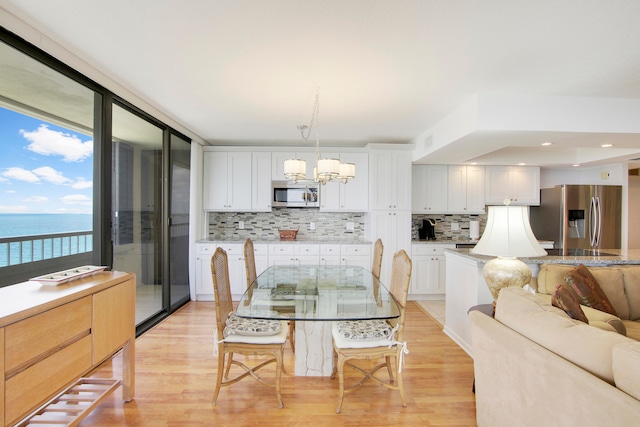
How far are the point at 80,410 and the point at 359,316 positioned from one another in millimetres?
1740

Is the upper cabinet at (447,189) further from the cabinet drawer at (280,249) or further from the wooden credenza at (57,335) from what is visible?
the wooden credenza at (57,335)

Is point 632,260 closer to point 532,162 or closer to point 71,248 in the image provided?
point 532,162

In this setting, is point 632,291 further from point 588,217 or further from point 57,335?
point 57,335

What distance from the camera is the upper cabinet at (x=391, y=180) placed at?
4684 millimetres

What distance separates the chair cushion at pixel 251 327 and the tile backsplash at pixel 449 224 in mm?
3599

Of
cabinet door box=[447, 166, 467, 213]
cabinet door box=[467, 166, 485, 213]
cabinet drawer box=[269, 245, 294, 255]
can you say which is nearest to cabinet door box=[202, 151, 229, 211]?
cabinet drawer box=[269, 245, 294, 255]

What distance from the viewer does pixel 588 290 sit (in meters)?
2.42

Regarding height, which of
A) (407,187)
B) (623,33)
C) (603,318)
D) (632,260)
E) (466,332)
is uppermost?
(623,33)

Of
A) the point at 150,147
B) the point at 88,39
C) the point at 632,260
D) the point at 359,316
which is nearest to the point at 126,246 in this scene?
the point at 150,147

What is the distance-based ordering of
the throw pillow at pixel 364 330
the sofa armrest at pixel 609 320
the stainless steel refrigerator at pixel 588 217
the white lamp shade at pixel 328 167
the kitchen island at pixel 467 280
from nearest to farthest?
the sofa armrest at pixel 609 320
the throw pillow at pixel 364 330
the white lamp shade at pixel 328 167
the kitchen island at pixel 467 280
the stainless steel refrigerator at pixel 588 217

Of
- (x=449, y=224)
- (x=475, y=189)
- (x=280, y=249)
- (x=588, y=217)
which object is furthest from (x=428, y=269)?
(x=588, y=217)

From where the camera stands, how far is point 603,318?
2.07m

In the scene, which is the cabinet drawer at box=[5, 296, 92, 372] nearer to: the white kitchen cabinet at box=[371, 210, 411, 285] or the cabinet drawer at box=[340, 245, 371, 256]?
the cabinet drawer at box=[340, 245, 371, 256]

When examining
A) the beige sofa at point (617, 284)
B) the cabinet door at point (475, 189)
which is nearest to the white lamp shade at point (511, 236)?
the beige sofa at point (617, 284)
